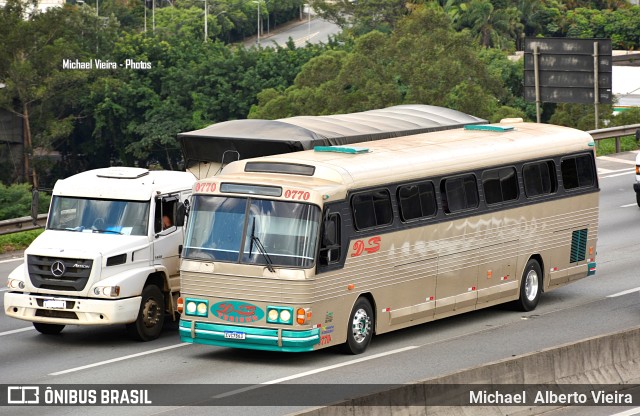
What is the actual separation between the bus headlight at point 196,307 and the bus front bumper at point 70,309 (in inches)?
47.4

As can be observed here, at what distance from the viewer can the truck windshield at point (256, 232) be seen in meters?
17.2

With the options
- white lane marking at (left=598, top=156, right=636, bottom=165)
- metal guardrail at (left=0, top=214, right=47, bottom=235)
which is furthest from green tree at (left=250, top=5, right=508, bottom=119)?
metal guardrail at (left=0, top=214, right=47, bottom=235)

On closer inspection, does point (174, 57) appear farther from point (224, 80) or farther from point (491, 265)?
point (491, 265)

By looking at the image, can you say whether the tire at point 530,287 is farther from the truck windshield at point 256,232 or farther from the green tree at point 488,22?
the green tree at point 488,22

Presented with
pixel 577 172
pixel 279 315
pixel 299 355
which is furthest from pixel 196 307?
pixel 577 172

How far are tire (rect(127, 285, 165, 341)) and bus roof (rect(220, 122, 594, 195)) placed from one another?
2203 mm

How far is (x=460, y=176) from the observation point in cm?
2009

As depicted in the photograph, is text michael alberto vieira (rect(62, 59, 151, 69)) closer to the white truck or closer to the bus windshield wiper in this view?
the white truck

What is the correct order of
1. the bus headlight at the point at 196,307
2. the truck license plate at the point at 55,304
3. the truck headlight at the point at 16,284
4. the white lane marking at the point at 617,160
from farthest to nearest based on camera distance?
the white lane marking at the point at 617,160 < the truck headlight at the point at 16,284 < the truck license plate at the point at 55,304 < the bus headlight at the point at 196,307

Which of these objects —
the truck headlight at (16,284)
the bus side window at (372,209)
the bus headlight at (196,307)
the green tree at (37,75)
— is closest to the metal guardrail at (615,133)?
the bus side window at (372,209)

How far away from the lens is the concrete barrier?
1244 cm

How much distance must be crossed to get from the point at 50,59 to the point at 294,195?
5430 centimetres

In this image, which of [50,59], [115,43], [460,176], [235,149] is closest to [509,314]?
[460,176]

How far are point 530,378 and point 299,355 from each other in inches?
188
